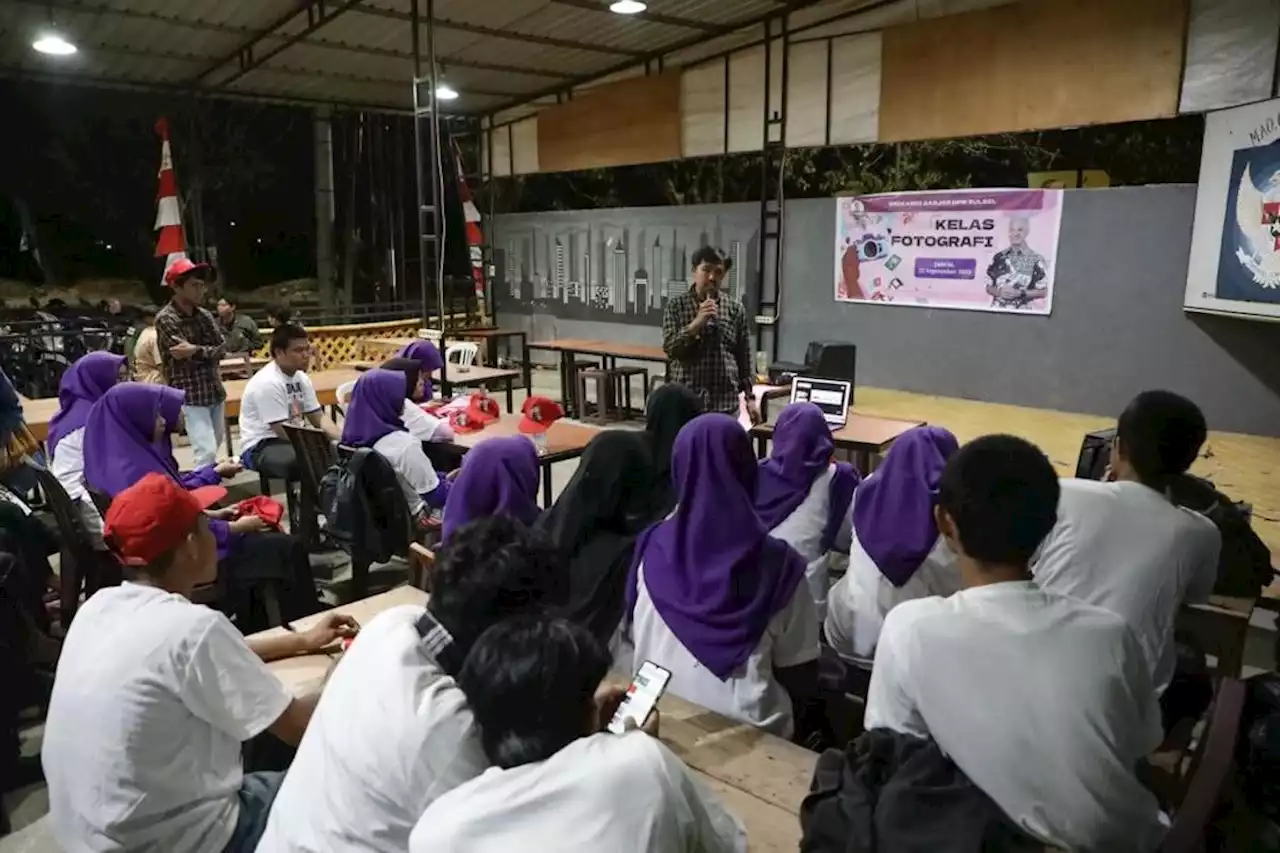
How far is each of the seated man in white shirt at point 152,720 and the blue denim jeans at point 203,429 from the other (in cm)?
383

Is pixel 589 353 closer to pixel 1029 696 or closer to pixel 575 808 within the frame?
pixel 1029 696

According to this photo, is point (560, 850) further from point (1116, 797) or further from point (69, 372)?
point (69, 372)

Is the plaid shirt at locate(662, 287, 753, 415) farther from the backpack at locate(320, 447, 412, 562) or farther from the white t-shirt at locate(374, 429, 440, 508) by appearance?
the backpack at locate(320, 447, 412, 562)

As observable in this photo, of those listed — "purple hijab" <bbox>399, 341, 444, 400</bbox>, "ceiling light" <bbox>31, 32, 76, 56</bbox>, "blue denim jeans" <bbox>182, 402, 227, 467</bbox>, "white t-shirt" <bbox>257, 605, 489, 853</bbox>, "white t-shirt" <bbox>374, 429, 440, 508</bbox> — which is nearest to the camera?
"white t-shirt" <bbox>257, 605, 489, 853</bbox>

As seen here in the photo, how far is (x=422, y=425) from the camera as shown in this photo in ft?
13.4

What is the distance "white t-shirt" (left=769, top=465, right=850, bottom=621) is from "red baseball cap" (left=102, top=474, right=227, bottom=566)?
1753 mm

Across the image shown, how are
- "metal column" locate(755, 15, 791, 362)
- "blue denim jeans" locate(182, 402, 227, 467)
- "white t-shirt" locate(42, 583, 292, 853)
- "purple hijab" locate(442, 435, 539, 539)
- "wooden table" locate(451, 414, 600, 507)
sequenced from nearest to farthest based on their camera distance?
"white t-shirt" locate(42, 583, 292, 853)
"purple hijab" locate(442, 435, 539, 539)
"wooden table" locate(451, 414, 600, 507)
"blue denim jeans" locate(182, 402, 227, 467)
"metal column" locate(755, 15, 791, 362)

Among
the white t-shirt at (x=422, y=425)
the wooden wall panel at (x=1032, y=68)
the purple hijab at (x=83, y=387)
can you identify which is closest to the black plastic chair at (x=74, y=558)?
the purple hijab at (x=83, y=387)

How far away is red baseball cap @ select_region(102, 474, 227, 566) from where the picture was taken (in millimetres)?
1600

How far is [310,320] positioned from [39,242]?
2.98 meters

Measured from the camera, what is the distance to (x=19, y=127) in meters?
9.52

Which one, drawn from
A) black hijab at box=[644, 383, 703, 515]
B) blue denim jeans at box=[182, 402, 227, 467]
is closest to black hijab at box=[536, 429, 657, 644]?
black hijab at box=[644, 383, 703, 515]

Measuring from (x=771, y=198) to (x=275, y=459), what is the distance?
579 centimetres

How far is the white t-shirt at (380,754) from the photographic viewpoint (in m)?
1.14
